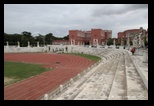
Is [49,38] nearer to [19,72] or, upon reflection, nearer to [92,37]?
[92,37]

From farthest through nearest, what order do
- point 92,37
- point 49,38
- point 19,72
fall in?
1. point 49,38
2. point 92,37
3. point 19,72

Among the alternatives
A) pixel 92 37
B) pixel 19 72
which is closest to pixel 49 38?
pixel 92 37

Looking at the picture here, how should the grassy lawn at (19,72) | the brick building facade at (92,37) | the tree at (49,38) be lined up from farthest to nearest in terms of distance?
1. the tree at (49,38)
2. the brick building facade at (92,37)
3. the grassy lawn at (19,72)

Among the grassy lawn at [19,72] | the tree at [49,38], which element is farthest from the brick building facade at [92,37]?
the grassy lawn at [19,72]

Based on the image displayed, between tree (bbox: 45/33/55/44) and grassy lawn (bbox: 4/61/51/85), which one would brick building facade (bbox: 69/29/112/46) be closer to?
tree (bbox: 45/33/55/44)

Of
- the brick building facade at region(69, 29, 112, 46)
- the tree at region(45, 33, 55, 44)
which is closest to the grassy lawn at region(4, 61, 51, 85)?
the brick building facade at region(69, 29, 112, 46)

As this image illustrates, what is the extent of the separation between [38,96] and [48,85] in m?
2.11

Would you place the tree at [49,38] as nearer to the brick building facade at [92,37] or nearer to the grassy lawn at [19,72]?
the brick building facade at [92,37]

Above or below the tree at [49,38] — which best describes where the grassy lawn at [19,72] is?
below

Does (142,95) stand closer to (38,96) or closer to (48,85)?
(38,96)

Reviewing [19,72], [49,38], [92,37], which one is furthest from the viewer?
[49,38]
